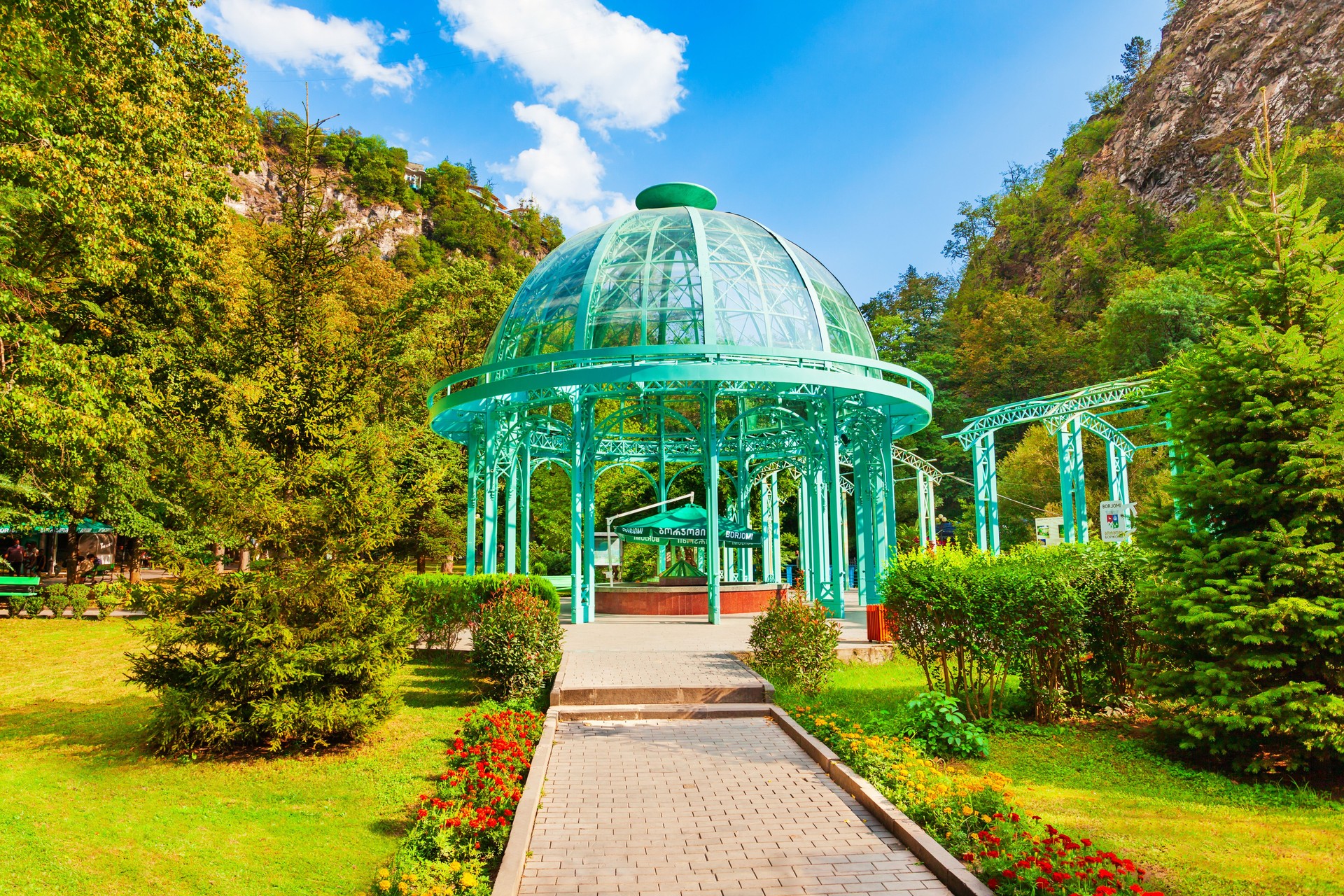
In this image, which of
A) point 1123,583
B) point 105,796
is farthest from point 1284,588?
point 105,796

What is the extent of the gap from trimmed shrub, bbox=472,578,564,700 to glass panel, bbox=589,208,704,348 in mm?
7429

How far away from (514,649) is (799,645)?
392cm

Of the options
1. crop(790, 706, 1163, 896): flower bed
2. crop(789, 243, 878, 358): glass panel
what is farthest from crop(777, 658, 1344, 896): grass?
crop(789, 243, 878, 358): glass panel

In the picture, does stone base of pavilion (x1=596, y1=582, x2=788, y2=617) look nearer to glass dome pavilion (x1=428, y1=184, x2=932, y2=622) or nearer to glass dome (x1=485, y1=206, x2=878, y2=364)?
glass dome pavilion (x1=428, y1=184, x2=932, y2=622)

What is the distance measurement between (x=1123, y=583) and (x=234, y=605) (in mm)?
9936

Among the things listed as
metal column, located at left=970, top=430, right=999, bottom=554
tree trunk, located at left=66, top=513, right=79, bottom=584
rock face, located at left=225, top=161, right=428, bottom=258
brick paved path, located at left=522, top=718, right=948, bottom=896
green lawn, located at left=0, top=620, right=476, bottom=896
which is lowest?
green lawn, located at left=0, top=620, right=476, bottom=896

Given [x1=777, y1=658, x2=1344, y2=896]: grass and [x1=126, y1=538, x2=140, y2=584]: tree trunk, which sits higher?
[x1=126, y1=538, x2=140, y2=584]: tree trunk

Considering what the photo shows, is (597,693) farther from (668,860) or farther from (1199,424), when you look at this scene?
(1199,424)

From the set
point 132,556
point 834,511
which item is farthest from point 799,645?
point 132,556

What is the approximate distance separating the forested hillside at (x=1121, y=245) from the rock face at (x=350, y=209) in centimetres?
4955

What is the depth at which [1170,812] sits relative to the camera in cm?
607

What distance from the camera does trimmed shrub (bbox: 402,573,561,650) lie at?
1333cm

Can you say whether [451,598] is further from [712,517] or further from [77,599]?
[77,599]

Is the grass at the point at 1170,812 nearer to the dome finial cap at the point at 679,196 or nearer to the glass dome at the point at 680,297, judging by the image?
the glass dome at the point at 680,297
